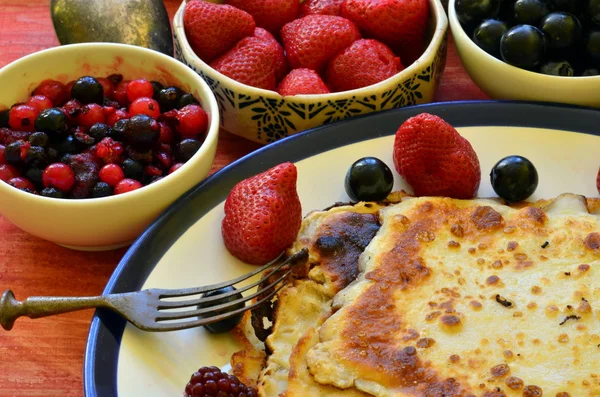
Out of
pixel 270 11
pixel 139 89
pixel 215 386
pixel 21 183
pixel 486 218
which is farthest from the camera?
pixel 270 11

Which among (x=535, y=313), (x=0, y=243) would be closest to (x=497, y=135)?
(x=535, y=313)

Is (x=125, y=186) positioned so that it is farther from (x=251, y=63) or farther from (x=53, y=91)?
(x=251, y=63)

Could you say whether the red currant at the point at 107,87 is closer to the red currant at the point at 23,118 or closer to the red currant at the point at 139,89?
the red currant at the point at 139,89

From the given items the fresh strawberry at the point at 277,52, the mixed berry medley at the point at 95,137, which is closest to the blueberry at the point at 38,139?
the mixed berry medley at the point at 95,137

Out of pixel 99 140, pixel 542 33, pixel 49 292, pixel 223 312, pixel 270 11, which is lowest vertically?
pixel 49 292

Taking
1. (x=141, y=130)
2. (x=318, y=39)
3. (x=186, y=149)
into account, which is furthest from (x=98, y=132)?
(x=318, y=39)

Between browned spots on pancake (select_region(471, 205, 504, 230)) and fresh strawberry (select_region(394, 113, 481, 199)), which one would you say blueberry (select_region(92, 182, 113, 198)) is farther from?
browned spots on pancake (select_region(471, 205, 504, 230))

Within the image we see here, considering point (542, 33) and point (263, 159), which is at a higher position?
point (542, 33)
